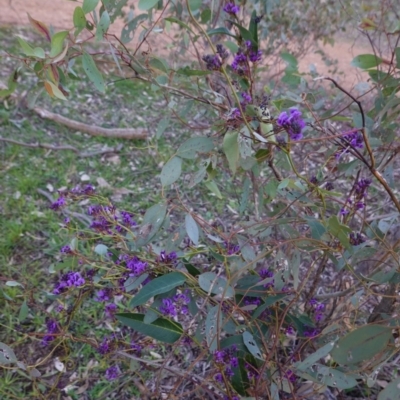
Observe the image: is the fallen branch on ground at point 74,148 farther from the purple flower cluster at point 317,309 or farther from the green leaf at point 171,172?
the green leaf at point 171,172

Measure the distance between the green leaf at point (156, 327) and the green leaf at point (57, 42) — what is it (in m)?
0.59

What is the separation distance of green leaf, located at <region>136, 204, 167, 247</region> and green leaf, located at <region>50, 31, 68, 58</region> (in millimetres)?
360

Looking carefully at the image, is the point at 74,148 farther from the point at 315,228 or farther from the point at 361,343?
the point at 361,343

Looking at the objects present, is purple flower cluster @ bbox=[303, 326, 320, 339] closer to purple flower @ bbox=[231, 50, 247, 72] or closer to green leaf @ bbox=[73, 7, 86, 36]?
purple flower @ bbox=[231, 50, 247, 72]

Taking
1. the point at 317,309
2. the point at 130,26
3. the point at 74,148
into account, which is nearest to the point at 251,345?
the point at 317,309

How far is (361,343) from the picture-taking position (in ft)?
2.27

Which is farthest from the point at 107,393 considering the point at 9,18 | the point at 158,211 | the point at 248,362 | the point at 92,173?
the point at 9,18

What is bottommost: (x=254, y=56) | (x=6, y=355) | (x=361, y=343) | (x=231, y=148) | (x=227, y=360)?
(x=6, y=355)

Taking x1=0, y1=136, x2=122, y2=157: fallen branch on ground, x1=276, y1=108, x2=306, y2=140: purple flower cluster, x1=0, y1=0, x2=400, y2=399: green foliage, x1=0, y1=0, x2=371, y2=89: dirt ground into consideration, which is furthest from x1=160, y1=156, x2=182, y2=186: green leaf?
x1=0, y1=0, x2=371, y2=89: dirt ground

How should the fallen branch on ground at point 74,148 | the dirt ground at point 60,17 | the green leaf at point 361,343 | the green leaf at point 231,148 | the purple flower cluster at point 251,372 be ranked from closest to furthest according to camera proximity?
the green leaf at point 361,343 → the green leaf at point 231,148 → the purple flower cluster at point 251,372 → the fallen branch on ground at point 74,148 → the dirt ground at point 60,17

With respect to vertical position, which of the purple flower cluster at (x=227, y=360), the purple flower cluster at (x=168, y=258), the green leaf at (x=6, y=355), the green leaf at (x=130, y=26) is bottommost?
the green leaf at (x=6, y=355)

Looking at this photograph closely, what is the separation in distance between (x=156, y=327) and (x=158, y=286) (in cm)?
14

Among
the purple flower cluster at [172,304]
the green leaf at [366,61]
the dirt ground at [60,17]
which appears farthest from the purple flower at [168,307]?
the dirt ground at [60,17]

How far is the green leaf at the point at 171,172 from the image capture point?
878 mm
